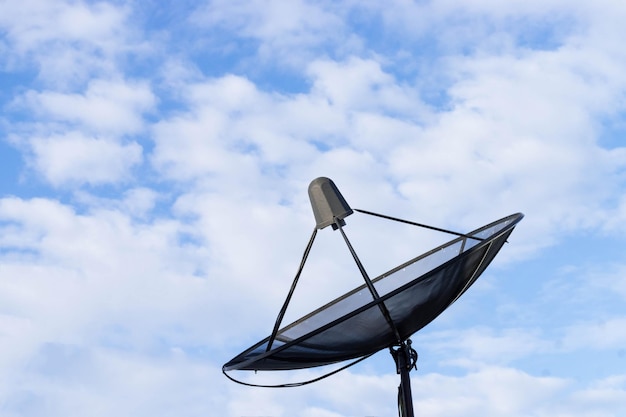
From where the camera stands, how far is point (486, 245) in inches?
717

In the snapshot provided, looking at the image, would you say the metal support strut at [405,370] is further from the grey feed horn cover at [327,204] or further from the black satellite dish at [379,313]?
the grey feed horn cover at [327,204]

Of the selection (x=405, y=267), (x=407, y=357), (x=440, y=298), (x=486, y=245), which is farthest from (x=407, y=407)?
(x=405, y=267)

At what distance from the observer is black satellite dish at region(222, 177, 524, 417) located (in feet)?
58.6

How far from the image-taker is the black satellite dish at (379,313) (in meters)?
17.9

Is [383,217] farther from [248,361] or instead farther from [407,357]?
[248,361]

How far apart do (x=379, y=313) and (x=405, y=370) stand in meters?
1.60

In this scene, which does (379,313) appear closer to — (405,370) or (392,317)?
(392,317)

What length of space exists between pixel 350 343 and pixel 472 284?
9.21 ft

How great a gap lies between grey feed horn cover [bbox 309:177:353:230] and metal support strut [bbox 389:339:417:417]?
283 cm

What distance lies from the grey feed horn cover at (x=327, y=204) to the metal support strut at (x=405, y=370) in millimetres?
2828

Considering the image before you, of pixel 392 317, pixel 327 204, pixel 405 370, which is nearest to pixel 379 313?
pixel 392 317

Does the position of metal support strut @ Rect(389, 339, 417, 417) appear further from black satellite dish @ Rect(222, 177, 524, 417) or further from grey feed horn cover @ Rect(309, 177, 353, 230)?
grey feed horn cover @ Rect(309, 177, 353, 230)

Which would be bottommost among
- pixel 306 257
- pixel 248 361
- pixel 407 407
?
pixel 407 407

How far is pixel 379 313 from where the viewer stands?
18.2 meters
